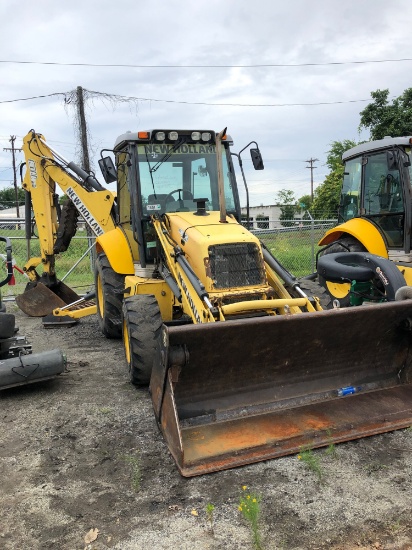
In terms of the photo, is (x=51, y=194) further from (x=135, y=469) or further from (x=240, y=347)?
(x=135, y=469)

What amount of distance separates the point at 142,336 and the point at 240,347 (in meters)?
1.31

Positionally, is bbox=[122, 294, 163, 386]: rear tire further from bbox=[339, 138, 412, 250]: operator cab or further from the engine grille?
bbox=[339, 138, 412, 250]: operator cab

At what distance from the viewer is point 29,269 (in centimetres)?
983

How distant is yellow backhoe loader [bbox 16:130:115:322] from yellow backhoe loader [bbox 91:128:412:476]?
229 centimetres

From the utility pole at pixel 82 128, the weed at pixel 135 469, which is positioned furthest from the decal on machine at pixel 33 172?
the utility pole at pixel 82 128

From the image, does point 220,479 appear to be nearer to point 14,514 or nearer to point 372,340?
point 14,514

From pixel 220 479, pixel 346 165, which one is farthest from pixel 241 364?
pixel 346 165

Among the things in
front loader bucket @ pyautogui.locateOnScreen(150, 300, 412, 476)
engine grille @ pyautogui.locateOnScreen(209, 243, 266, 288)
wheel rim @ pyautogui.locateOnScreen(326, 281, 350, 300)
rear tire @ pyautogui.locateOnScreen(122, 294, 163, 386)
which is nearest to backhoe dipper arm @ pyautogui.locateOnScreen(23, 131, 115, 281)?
rear tire @ pyautogui.locateOnScreen(122, 294, 163, 386)

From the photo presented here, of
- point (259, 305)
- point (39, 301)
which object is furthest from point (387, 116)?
point (259, 305)

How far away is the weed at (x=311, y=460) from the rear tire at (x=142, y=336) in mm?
1868

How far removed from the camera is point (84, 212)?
8.28 m

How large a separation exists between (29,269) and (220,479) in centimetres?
743

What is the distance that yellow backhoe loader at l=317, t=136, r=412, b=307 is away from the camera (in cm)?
649

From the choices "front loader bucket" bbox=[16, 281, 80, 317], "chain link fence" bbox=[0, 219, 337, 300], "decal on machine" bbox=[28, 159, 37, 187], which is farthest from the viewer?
"chain link fence" bbox=[0, 219, 337, 300]
